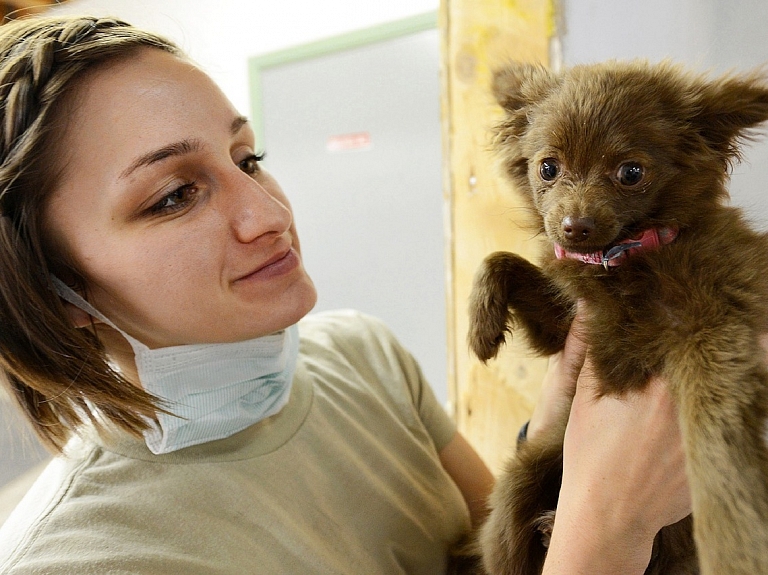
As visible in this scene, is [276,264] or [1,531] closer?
[1,531]

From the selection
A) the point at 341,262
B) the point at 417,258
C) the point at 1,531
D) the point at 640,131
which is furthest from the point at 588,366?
the point at 341,262

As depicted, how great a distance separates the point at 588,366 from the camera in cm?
105

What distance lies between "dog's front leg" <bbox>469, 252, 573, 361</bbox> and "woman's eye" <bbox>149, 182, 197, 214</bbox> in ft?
1.96

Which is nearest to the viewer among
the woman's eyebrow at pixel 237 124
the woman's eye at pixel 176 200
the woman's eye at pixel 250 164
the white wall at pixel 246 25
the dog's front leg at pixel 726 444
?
the dog's front leg at pixel 726 444

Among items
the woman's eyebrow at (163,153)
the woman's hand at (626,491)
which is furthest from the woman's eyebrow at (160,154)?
the woman's hand at (626,491)

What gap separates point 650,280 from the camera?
3.28 feet

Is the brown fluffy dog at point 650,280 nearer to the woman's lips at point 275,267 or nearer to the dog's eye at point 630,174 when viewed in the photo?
the dog's eye at point 630,174

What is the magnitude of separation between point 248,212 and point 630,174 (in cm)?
71

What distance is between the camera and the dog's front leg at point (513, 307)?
1190mm

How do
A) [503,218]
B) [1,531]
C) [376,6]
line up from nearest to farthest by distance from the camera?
[1,531], [503,218], [376,6]

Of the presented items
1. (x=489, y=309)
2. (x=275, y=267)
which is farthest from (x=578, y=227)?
(x=275, y=267)

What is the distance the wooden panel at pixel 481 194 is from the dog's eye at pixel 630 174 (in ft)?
2.04

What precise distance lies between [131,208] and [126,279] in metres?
0.13

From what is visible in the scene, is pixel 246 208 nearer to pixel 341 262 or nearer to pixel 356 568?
pixel 356 568
